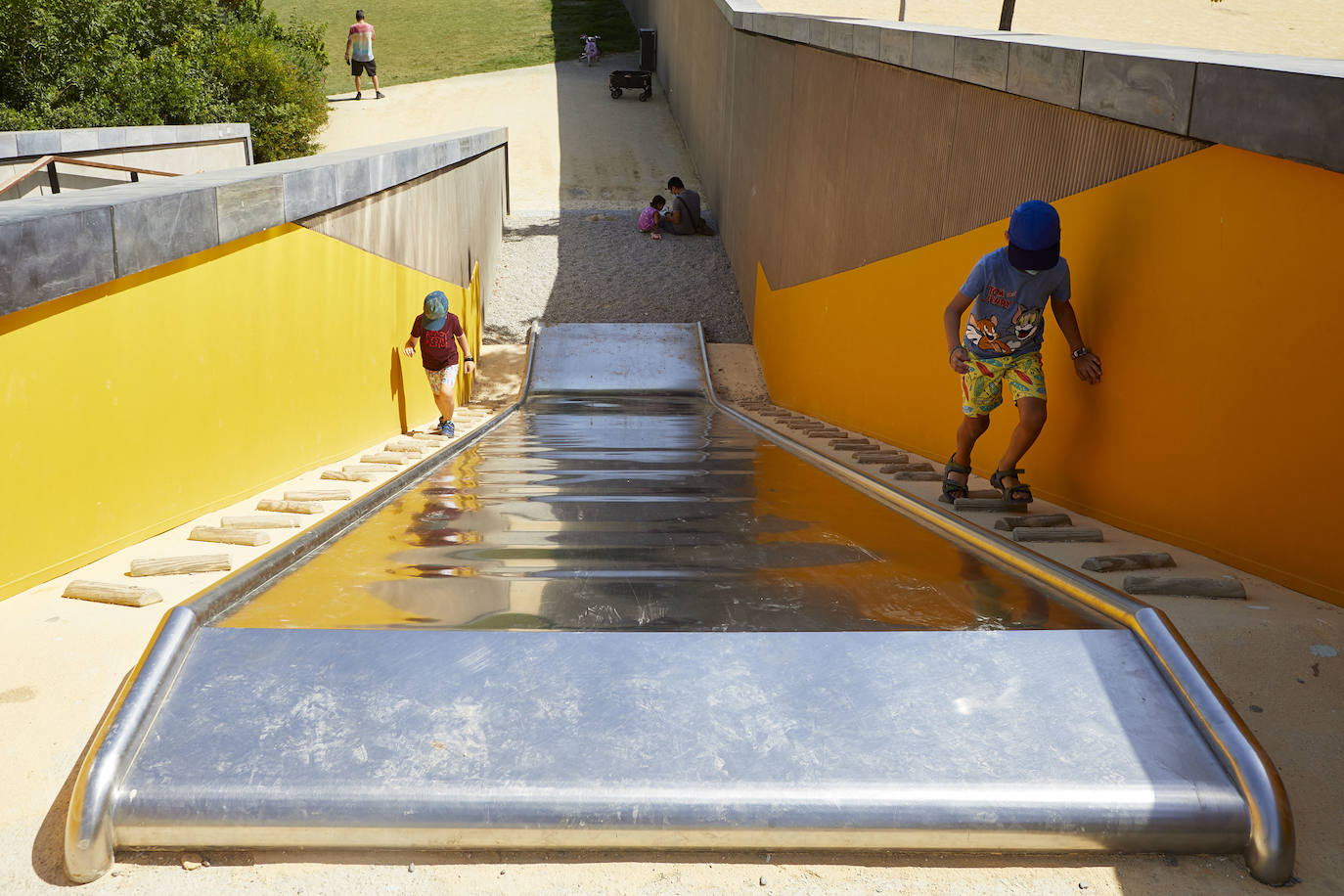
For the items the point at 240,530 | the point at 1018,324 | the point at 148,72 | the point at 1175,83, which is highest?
the point at 148,72

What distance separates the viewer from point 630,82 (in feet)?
83.3

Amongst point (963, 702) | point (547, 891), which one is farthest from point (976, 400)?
point (547, 891)

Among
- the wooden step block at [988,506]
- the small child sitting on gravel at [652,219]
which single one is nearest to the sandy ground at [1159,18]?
the small child sitting on gravel at [652,219]

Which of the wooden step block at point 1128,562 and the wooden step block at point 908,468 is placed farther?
the wooden step block at point 908,468

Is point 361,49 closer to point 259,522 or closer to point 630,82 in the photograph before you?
point 630,82

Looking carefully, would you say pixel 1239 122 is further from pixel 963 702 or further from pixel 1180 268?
pixel 963 702

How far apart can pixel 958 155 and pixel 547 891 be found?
17.8ft

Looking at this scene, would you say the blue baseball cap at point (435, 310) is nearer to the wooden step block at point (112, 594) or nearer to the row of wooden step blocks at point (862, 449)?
the row of wooden step blocks at point (862, 449)

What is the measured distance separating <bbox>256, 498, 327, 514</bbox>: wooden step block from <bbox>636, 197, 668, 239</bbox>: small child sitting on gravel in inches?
512

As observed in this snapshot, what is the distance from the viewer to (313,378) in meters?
6.29

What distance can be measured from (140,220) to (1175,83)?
3974 millimetres

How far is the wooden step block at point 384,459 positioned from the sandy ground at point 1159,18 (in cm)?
1175

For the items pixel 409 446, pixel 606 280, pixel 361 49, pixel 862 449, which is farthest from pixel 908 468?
pixel 361 49

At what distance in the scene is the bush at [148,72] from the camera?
14555 mm
